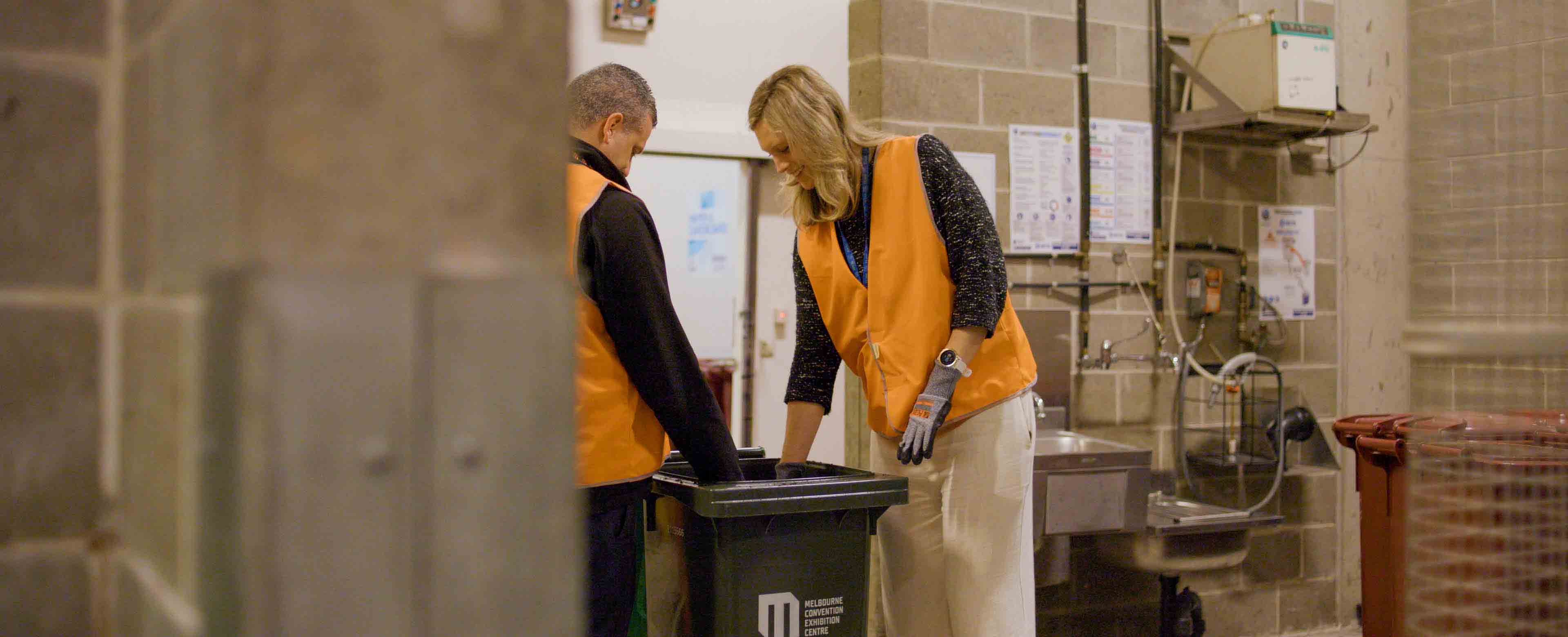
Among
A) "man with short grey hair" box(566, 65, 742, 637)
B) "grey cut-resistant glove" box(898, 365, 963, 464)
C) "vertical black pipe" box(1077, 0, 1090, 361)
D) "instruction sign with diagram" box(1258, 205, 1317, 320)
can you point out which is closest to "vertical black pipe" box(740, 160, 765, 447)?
"vertical black pipe" box(1077, 0, 1090, 361)

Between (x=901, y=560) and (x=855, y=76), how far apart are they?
6.48 ft

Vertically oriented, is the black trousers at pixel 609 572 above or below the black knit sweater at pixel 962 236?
below

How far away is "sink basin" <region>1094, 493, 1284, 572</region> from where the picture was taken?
4.03 meters

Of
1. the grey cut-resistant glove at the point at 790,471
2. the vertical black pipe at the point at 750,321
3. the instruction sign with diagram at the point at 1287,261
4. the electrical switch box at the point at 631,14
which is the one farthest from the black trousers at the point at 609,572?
the instruction sign with diagram at the point at 1287,261

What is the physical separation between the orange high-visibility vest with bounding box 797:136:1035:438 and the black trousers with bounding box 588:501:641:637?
2.24ft

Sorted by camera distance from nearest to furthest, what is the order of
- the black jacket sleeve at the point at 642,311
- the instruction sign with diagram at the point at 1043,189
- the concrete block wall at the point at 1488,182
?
the concrete block wall at the point at 1488,182
the black jacket sleeve at the point at 642,311
the instruction sign with diagram at the point at 1043,189

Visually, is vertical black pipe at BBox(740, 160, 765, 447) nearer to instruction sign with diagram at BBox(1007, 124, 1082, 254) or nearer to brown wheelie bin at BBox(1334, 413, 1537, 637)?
instruction sign with diagram at BBox(1007, 124, 1082, 254)

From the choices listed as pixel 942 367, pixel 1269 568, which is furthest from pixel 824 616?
pixel 1269 568

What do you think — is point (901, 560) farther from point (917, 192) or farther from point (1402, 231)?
point (1402, 231)

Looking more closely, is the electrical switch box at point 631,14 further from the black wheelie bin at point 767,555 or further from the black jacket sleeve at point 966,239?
the black wheelie bin at point 767,555

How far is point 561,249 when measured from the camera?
1.93ft

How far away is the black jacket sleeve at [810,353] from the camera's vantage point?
2.66 m

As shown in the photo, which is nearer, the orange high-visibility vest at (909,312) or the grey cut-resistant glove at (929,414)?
the grey cut-resistant glove at (929,414)

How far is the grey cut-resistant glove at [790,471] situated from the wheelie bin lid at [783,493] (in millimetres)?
124
